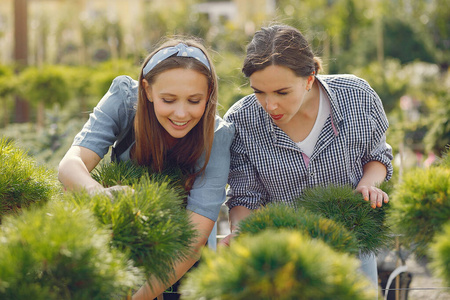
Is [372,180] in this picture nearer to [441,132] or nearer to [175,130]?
[175,130]

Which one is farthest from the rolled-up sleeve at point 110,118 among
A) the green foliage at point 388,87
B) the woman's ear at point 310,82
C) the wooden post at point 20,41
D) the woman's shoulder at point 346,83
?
the wooden post at point 20,41

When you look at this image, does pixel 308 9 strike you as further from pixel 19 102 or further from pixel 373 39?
pixel 19 102

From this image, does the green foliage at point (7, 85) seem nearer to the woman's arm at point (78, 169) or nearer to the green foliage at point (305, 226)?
the woman's arm at point (78, 169)

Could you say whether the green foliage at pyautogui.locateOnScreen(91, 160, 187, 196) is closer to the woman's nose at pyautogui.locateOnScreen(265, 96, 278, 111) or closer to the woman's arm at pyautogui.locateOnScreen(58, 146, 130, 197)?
the woman's arm at pyautogui.locateOnScreen(58, 146, 130, 197)

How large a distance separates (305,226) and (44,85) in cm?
524

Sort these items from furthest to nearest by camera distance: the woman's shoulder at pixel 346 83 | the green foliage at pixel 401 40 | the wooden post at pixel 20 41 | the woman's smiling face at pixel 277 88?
1. the green foliage at pixel 401 40
2. the wooden post at pixel 20 41
3. the woman's shoulder at pixel 346 83
4. the woman's smiling face at pixel 277 88

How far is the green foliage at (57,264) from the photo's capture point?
94cm

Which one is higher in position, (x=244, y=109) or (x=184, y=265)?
(x=244, y=109)

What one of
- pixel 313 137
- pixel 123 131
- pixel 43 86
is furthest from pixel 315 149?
pixel 43 86

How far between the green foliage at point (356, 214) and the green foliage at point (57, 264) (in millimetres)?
632

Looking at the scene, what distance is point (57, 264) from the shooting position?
96cm

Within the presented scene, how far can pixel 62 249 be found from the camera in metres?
0.95

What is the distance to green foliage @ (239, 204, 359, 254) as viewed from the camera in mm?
1190

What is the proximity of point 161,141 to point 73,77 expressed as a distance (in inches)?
224
